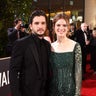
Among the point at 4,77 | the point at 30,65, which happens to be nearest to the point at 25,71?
the point at 30,65

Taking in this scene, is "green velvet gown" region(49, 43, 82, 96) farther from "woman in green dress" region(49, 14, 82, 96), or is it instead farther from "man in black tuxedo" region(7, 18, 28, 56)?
"man in black tuxedo" region(7, 18, 28, 56)

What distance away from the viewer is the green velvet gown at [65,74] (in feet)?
8.75

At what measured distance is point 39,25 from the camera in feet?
8.41

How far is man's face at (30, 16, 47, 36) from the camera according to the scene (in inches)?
101

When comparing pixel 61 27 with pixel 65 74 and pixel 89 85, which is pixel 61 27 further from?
pixel 89 85

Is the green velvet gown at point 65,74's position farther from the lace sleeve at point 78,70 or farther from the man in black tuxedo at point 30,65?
the man in black tuxedo at point 30,65

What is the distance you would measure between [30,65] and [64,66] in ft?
1.05

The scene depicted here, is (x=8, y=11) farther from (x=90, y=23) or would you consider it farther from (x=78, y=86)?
(x=90, y=23)

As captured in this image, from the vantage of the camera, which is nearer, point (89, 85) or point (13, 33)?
point (13, 33)

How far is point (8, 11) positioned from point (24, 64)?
14.9 ft

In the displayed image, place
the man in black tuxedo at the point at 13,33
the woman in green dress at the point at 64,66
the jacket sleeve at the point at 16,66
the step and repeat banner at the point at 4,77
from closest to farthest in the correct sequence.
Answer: the jacket sleeve at the point at 16,66
the woman in green dress at the point at 64,66
the step and repeat banner at the point at 4,77
the man in black tuxedo at the point at 13,33

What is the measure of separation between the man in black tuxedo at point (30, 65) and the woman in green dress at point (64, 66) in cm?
11

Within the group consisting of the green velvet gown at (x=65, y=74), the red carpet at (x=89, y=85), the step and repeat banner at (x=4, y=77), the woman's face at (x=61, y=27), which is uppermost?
the woman's face at (x=61, y=27)

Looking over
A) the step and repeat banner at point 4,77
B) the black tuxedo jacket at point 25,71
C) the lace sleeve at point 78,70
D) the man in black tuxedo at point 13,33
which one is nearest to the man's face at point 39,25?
the black tuxedo jacket at point 25,71
